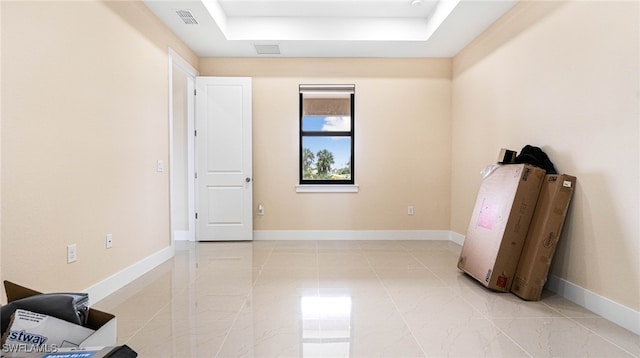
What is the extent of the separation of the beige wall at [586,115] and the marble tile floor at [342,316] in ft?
1.27

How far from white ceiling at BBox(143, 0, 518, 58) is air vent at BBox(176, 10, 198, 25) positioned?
21 mm

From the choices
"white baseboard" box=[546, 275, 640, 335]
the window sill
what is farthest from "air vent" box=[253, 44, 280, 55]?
"white baseboard" box=[546, 275, 640, 335]

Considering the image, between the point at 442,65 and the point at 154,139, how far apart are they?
3932mm

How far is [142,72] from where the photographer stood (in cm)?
306

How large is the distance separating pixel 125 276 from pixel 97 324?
61.1 inches

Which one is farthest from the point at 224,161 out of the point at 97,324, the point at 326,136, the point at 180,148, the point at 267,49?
the point at 97,324

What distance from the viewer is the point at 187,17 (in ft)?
10.9

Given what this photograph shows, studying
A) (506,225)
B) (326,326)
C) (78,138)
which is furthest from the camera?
(506,225)

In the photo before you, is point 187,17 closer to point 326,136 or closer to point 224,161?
point 224,161

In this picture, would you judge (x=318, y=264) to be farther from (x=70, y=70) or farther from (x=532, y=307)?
(x=70, y=70)

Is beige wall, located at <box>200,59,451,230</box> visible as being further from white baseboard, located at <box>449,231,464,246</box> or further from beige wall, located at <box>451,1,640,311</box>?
beige wall, located at <box>451,1,640,311</box>

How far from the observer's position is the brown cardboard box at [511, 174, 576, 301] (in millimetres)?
2365

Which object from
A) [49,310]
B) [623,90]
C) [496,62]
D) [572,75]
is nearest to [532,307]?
[623,90]

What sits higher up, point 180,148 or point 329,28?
point 329,28
